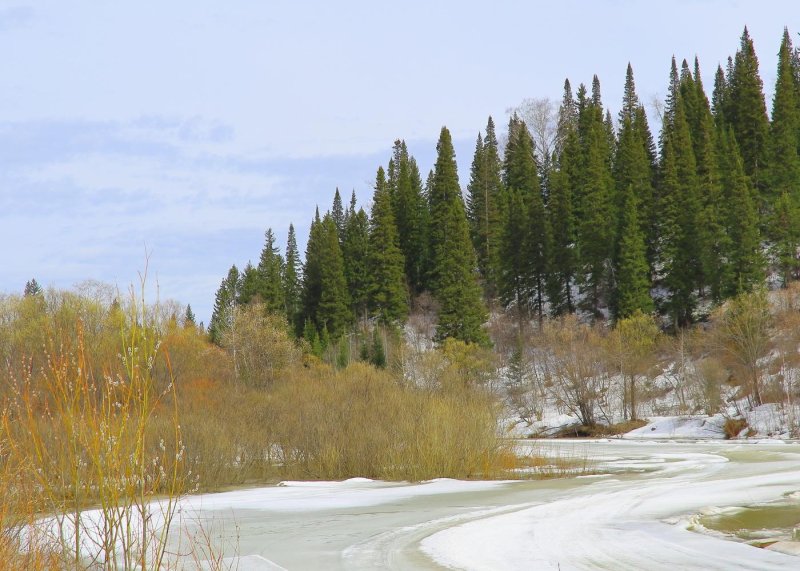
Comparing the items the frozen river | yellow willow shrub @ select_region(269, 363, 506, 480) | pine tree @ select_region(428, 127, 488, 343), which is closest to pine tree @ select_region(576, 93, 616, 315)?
pine tree @ select_region(428, 127, 488, 343)

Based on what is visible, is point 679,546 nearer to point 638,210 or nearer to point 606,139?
point 638,210

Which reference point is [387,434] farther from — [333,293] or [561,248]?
[333,293]

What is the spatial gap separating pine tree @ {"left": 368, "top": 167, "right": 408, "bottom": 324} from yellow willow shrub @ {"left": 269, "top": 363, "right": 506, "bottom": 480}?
4344cm

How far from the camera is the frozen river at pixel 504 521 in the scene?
9.77 meters

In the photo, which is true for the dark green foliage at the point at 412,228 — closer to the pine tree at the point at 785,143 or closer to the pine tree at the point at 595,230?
the pine tree at the point at 595,230

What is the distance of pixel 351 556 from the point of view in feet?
34.2

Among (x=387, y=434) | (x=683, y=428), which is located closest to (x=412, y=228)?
(x=683, y=428)

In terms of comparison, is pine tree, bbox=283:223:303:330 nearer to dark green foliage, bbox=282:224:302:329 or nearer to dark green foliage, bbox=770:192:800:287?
dark green foliage, bbox=282:224:302:329

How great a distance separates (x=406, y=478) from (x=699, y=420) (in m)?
25.2

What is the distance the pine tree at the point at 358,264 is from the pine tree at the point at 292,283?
25.8 ft

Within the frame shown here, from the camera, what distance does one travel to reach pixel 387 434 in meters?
23.0

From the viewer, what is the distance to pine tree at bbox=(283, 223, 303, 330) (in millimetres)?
85019

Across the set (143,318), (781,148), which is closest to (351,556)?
(143,318)

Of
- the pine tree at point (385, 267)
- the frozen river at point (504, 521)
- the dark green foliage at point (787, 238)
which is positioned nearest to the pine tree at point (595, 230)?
the dark green foliage at point (787, 238)
